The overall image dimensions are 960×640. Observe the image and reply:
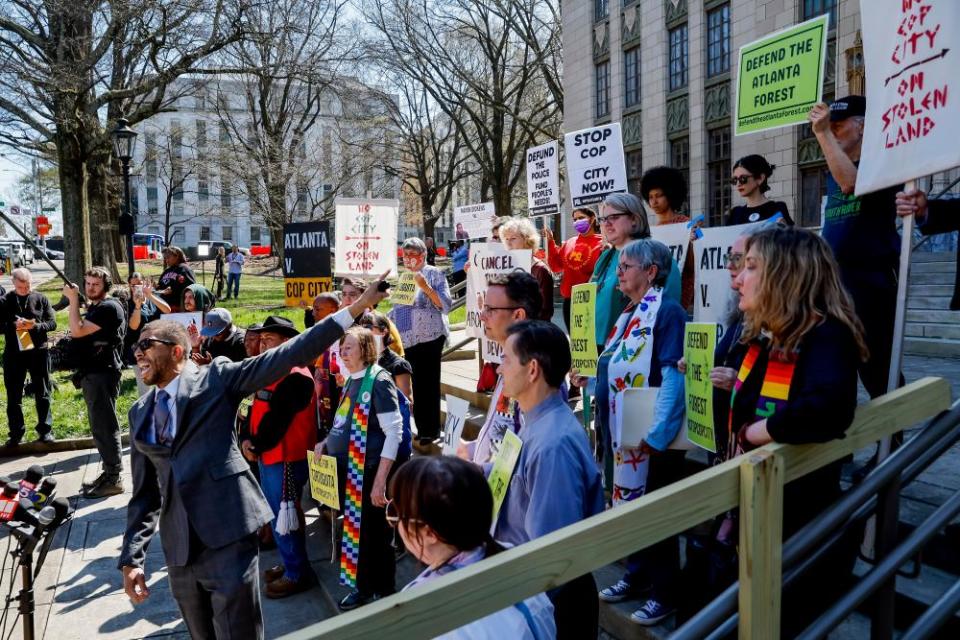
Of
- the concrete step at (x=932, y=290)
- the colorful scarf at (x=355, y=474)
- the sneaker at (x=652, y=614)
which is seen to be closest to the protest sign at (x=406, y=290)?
the colorful scarf at (x=355, y=474)

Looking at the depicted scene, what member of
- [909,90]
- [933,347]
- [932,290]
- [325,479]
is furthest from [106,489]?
[932,290]

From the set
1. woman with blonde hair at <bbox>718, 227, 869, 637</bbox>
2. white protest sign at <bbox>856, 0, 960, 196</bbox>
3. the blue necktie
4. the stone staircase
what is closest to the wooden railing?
woman with blonde hair at <bbox>718, 227, 869, 637</bbox>

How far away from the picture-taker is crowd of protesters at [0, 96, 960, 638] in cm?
219

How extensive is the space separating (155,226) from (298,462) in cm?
8093

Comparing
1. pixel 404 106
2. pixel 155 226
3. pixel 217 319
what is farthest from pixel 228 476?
pixel 155 226

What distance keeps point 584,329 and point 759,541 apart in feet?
8.17

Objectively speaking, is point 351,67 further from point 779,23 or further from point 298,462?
point 298,462

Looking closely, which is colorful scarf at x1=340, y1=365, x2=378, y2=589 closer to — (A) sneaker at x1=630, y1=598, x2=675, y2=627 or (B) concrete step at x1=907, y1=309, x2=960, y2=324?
(A) sneaker at x1=630, y1=598, x2=675, y2=627

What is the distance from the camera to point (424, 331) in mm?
6816

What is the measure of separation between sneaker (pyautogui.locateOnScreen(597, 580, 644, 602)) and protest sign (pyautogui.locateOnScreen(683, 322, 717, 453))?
1.01 meters

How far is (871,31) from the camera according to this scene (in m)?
3.46

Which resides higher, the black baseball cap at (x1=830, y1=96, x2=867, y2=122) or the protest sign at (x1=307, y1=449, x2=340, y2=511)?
the black baseball cap at (x1=830, y1=96, x2=867, y2=122)

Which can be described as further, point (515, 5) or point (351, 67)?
point (515, 5)

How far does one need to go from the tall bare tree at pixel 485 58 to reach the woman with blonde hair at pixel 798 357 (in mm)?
28145
